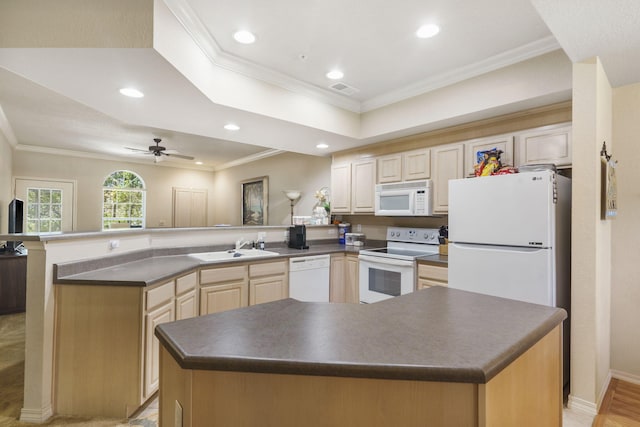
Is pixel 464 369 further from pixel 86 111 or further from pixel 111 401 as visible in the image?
pixel 86 111

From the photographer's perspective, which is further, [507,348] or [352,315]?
[352,315]

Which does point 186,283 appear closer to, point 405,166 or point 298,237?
point 298,237

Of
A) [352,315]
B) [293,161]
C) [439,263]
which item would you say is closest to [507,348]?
[352,315]

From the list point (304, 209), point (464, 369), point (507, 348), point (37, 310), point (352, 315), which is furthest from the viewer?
point (304, 209)

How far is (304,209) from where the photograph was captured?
5348 mm

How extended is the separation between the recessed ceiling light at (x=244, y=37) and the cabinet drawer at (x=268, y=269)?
6.32 ft

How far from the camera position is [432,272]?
297 centimetres

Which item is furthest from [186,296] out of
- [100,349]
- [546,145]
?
[546,145]

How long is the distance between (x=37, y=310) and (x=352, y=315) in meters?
2.00

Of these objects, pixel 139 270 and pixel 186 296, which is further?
pixel 186 296

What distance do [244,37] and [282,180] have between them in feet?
11.6

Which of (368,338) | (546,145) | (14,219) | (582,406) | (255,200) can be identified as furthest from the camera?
(255,200)

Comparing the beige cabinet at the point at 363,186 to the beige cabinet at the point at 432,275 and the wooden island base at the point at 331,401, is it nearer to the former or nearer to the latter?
the beige cabinet at the point at 432,275

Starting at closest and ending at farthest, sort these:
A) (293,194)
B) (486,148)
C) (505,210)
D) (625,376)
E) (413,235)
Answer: (505,210), (625,376), (486,148), (413,235), (293,194)
